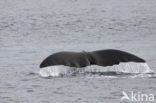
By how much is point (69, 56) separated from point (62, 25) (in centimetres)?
2190

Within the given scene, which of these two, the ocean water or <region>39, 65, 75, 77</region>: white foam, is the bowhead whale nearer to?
the ocean water

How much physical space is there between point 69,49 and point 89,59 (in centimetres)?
868

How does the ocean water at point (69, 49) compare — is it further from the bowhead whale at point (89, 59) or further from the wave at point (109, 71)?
the bowhead whale at point (89, 59)

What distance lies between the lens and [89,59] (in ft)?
52.9

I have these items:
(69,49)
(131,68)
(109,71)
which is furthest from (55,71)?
(69,49)

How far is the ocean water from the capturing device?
15648 millimetres

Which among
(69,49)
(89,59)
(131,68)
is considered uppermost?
(89,59)

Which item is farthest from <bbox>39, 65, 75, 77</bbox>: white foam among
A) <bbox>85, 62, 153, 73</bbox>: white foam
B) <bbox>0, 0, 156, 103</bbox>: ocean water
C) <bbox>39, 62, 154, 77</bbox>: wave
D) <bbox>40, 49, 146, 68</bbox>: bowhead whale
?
<bbox>40, 49, 146, 68</bbox>: bowhead whale

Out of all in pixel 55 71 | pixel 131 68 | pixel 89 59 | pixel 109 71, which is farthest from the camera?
pixel 109 71

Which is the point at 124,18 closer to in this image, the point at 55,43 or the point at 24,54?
the point at 55,43

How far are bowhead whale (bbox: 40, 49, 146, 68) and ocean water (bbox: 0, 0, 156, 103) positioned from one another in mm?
568

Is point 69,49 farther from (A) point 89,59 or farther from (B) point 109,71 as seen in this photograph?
(A) point 89,59

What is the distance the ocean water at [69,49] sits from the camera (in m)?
15.6

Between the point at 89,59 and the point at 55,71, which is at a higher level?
the point at 89,59
